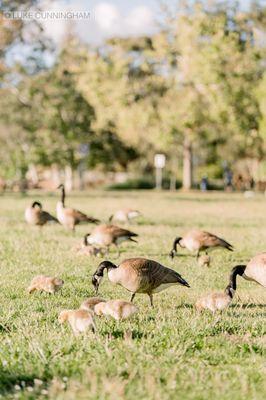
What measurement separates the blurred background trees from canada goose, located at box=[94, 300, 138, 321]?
43.1m

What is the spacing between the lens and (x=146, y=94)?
59.8m

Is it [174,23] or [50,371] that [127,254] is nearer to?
[50,371]

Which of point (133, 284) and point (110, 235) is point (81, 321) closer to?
point (133, 284)

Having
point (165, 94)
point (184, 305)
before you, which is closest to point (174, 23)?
point (165, 94)

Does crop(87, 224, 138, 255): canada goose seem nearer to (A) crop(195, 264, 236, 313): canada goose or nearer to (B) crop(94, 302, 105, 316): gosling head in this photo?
(A) crop(195, 264, 236, 313): canada goose

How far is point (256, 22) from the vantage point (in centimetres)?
5988

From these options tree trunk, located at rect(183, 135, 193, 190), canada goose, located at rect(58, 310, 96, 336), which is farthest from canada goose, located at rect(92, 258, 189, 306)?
tree trunk, located at rect(183, 135, 193, 190)

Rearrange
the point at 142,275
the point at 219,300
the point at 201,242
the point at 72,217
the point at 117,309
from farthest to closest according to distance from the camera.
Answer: the point at 72,217 → the point at 201,242 → the point at 142,275 → the point at 219,300 → the point at 117,309

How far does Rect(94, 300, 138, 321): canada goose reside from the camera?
22.7ft

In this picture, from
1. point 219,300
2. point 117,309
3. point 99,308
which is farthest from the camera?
point 219,300

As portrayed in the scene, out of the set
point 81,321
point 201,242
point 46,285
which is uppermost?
point 201,242

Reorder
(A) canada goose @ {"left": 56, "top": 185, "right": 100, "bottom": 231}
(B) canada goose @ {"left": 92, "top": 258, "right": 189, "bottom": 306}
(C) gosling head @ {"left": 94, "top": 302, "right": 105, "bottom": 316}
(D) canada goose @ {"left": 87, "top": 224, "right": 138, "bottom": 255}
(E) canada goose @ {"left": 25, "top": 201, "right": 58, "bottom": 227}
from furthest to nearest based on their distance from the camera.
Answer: (E) canada goose @ {"left": 25, "top": 201, "right": 58, "bottom": 227}, (A) canada goose @ {"left": 56, "top": 185, "right": 100, "bottom": 231}, (D) canada goose @ {"left": 87, "top": 224, "right": 138, "bottom": 255}, (B) canada goose @ {"left": 92, "top": 258, "right": 189, "bottom": 306}, (C) gosling head @ {"left": 94, "top": 302, "right": 105, "bottom": 316}

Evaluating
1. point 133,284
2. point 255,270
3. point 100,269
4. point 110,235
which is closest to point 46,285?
point 100,269

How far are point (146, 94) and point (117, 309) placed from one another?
54.0 m
